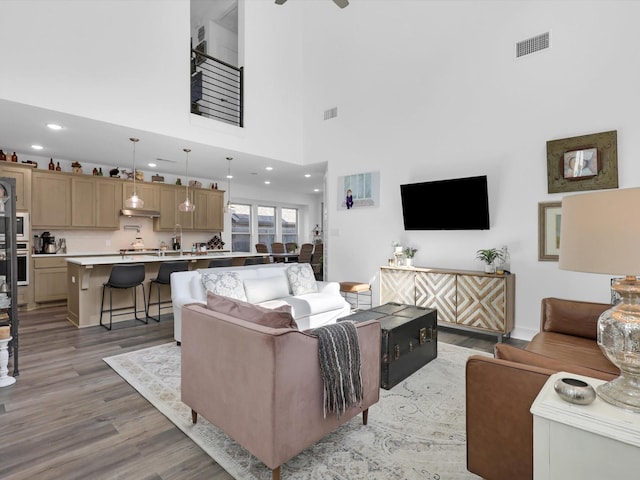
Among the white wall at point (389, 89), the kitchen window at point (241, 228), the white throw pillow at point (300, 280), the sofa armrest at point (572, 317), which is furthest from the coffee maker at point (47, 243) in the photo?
the sofa armrest at point (572, 317)

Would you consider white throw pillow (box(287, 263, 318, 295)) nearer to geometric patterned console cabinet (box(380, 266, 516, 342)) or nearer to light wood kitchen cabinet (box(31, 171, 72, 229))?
geometric patterned console cabinet (box(380, 266, 516, 342))

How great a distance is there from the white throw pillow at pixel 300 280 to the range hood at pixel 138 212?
420cm

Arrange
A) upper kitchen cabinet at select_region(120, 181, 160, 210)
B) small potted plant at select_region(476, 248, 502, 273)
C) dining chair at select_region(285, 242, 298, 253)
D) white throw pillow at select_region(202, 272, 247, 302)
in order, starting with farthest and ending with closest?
dining chair at select_region(285, 242, 298, 253), upper kitchen cabinet at select_region(120, 181, 160, 210), small potted plant at select_region(476, 248, 502, 273), white throw pillow at select_region(202, 272, 247, 302)

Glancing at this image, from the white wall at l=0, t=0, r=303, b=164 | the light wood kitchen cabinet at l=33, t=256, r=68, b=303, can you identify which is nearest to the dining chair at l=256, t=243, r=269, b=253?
the white wall at l=0, t=0, r=303, b=164

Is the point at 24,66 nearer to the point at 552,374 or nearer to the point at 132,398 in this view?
the point at 132,398

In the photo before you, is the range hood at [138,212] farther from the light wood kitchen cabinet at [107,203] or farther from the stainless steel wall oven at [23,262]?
the stainless steel wall oven at [23,262]

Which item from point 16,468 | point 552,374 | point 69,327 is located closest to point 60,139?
point 69,327

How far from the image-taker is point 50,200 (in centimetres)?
629

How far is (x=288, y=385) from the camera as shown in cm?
170

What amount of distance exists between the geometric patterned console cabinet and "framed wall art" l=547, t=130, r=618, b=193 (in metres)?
1.27

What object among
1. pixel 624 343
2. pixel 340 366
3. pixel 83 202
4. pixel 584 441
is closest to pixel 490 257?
pixel 340 366

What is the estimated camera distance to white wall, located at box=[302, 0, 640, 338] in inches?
152

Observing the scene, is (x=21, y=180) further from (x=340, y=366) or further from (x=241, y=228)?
(x=340, y=366)

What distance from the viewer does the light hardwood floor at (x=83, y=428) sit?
1.91m
